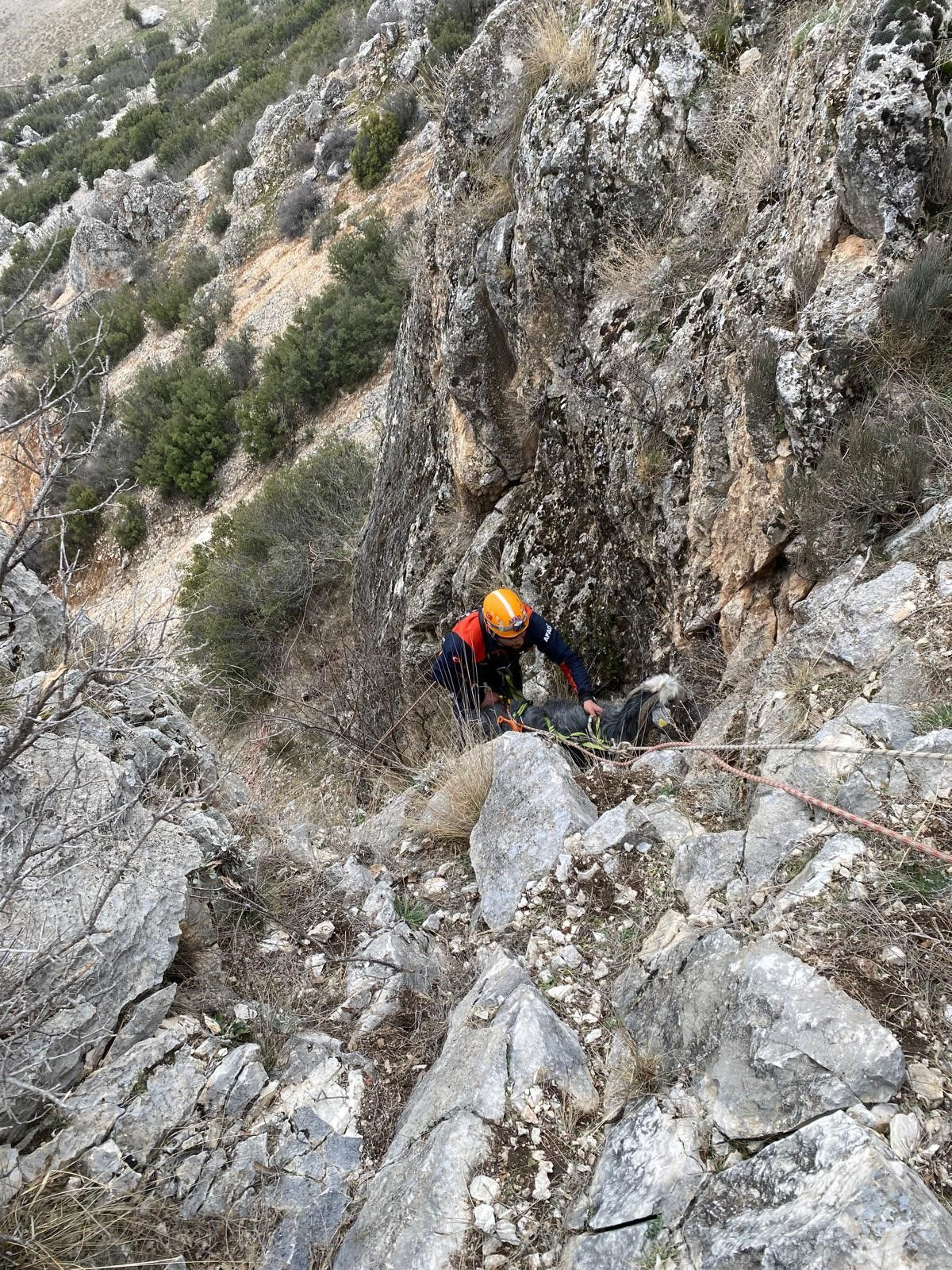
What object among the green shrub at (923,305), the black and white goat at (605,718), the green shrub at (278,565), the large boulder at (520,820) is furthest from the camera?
the green shrub at (278,565)

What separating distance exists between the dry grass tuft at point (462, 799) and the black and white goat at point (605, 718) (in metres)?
0.43

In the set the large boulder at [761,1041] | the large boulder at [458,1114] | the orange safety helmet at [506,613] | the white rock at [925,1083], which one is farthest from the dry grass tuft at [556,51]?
the white rock at [925,1083]

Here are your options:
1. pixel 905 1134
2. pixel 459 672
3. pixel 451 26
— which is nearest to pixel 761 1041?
pixel 905 1134

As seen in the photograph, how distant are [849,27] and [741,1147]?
5.08 metres

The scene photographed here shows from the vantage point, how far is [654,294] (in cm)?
502

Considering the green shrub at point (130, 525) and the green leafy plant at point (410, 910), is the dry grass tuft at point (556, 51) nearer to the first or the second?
the green leafy plant at point (410, 910)

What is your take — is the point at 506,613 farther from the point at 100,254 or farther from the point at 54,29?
the point at 54,29

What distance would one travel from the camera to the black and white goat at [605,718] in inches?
171

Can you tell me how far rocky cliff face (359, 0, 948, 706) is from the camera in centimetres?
372

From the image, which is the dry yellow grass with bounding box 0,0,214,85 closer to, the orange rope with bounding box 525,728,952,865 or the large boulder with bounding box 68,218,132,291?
the large boulder with bounding box 68,218,132,291

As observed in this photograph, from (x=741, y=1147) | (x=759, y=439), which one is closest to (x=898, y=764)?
(x=741, y=1147)

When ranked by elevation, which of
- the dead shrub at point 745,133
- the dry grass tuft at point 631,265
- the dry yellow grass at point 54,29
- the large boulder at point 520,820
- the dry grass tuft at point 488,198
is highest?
the dry yellow grass at point 54,29

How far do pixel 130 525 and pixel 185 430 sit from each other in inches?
85.0

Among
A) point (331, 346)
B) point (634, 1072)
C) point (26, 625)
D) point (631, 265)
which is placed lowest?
point (634, 1072)
